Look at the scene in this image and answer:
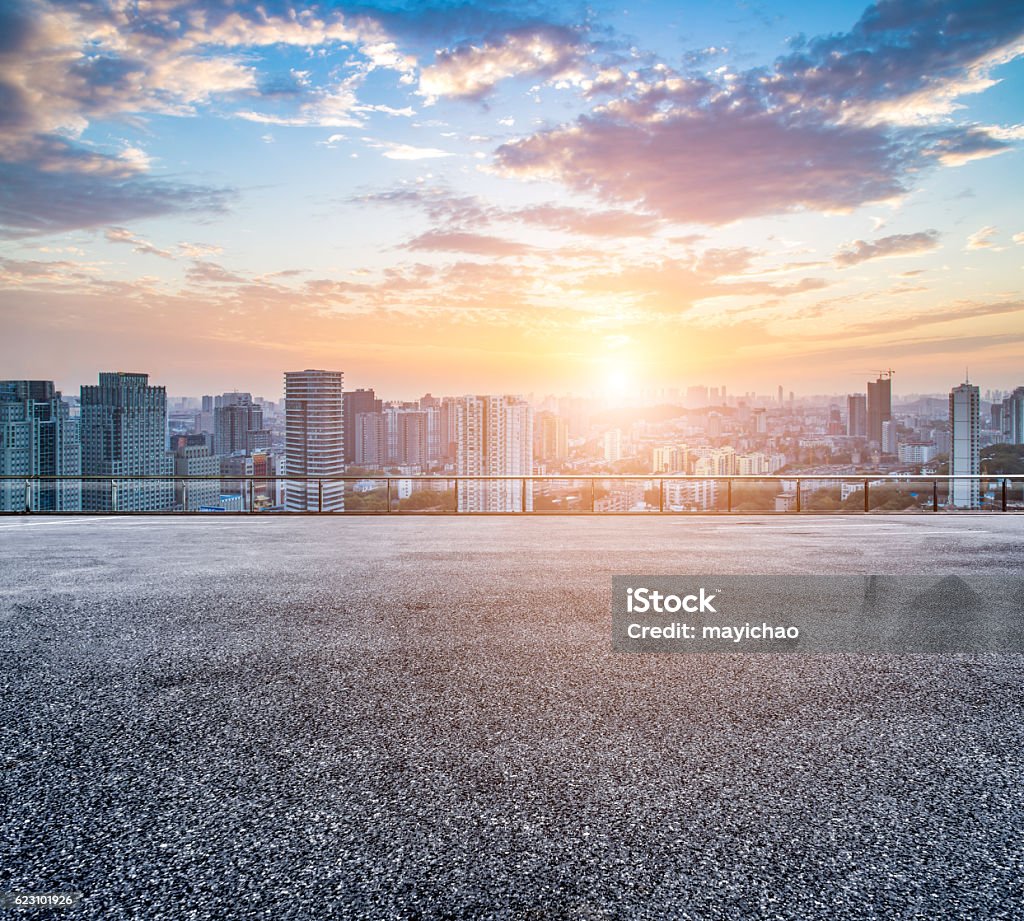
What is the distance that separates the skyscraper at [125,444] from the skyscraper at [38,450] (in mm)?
415

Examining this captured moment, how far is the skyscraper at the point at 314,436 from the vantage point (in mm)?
25391

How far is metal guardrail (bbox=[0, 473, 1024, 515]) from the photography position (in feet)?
79.9

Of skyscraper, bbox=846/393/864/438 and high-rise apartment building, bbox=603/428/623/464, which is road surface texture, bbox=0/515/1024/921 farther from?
skyscraper, bbox=846/393/864/438

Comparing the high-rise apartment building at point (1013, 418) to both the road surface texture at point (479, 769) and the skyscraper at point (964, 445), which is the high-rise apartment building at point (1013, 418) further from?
the road surface texture at point (479, 769)

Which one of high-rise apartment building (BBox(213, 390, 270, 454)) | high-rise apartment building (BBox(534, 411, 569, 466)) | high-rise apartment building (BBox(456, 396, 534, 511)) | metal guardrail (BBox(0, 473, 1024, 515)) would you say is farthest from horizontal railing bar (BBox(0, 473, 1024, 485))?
high-rise apartment building (BBox(213, 390, 270, 454))

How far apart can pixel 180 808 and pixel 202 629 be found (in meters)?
4.72

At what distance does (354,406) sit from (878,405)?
35300mm

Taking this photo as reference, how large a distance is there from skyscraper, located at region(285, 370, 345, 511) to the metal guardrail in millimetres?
113

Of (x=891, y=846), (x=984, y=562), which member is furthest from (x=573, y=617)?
(x=984, y=562)

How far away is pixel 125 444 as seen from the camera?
31.2 meters

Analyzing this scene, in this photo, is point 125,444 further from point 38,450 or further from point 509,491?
point 509,491

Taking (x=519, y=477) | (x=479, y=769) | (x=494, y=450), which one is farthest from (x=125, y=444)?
(x=479, y=769)

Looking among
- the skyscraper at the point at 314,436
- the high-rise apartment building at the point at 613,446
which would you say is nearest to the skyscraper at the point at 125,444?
the skyscraper at the point at 314,436

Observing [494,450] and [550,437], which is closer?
[494,450]
